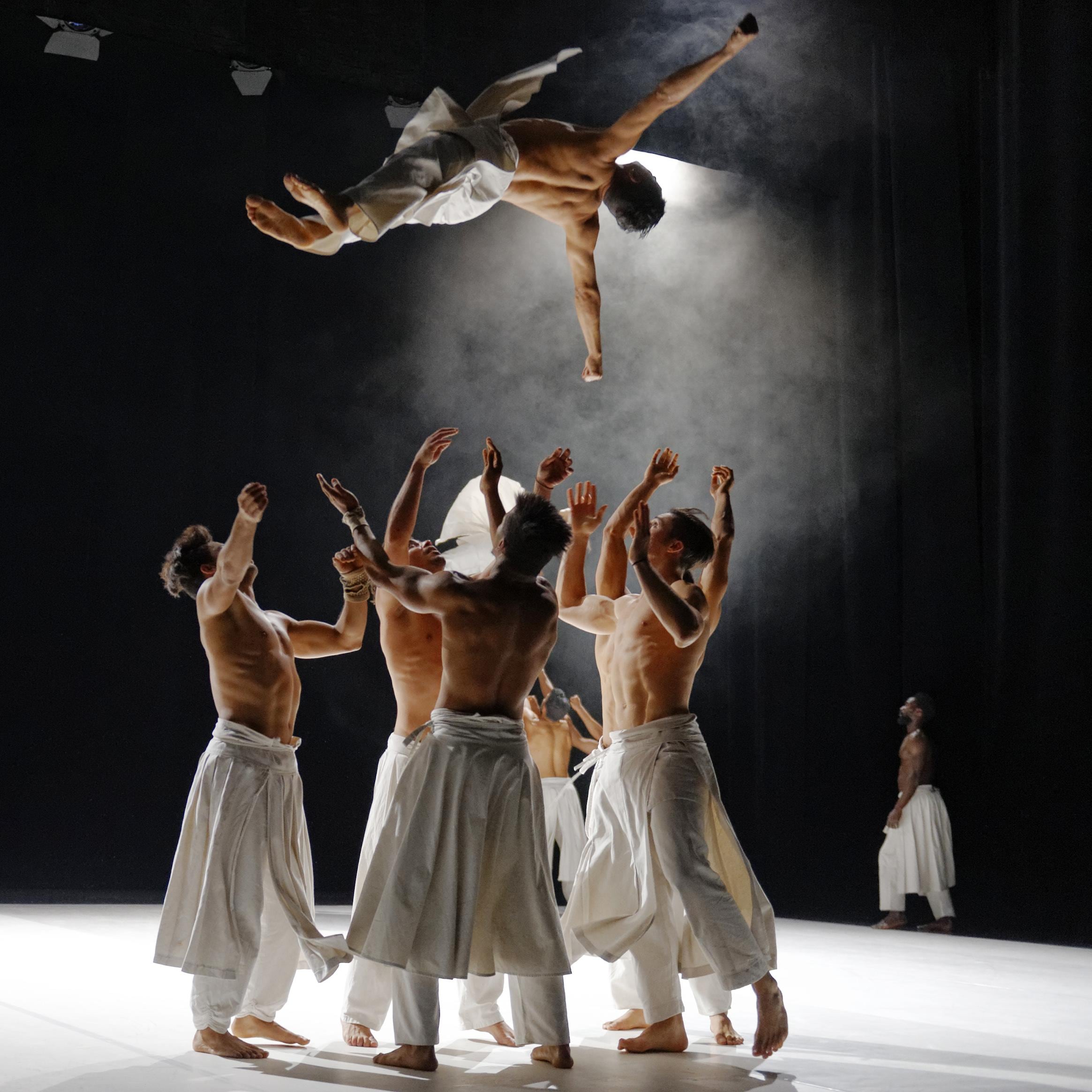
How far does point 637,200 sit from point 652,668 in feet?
5.14

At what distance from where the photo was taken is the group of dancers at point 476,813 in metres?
3.00

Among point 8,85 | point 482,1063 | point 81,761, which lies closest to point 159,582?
point 81,761

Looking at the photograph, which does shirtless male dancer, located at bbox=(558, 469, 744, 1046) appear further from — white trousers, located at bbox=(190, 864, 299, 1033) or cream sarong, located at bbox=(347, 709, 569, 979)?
white trousers, located at bbox=(190, 864, 299, 1033)

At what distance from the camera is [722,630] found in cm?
818

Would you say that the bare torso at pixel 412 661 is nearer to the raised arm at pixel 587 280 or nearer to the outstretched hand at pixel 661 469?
the outstretched hand at pixel 661 469

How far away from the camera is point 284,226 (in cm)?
294

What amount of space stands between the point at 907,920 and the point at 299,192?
5.92 meters

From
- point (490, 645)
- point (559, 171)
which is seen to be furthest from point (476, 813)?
point (559, 171)

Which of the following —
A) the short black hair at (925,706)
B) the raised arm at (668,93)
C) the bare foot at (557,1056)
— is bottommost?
the bare foot at (557,1056)

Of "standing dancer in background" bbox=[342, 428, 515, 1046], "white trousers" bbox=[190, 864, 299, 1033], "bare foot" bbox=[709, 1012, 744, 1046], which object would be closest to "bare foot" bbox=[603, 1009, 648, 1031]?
"bare foot" bbox=[709, 1012, 744, 1046]

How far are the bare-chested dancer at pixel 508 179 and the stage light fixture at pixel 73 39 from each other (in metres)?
4.61

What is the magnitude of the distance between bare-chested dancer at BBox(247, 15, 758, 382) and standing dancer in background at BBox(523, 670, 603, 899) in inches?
130

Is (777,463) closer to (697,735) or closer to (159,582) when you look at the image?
(159,582)

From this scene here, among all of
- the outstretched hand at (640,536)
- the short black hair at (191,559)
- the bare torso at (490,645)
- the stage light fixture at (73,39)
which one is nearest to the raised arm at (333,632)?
the short black hair at (191,559)
